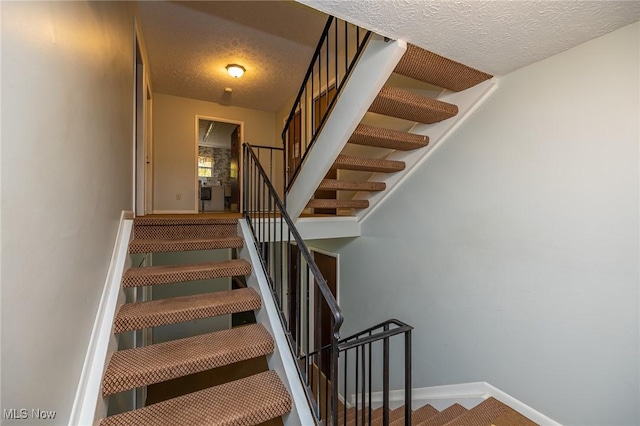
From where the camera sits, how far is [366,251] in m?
3.30

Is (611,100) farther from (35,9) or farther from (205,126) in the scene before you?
(205,126)

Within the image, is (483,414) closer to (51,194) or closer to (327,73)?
(51,194)

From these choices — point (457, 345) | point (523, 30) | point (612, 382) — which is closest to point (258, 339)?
point (457, 345)

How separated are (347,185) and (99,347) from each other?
2052mm

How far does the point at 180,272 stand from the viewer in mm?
2006

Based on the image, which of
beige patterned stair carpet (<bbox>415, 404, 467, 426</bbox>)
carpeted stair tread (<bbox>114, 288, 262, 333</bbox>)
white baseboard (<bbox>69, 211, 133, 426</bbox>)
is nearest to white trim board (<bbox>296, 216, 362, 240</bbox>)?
carpeted stair tread (<bbox>114, 288, 262, 333</bbox>)

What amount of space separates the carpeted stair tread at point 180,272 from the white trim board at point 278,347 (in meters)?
0.10

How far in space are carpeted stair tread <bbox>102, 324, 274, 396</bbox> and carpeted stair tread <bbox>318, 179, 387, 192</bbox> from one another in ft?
4.38

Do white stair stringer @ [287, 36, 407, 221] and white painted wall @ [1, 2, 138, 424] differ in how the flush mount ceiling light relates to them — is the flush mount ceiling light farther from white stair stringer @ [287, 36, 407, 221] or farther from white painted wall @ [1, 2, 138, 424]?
white painted wall @ [1, 2, 138, 424]

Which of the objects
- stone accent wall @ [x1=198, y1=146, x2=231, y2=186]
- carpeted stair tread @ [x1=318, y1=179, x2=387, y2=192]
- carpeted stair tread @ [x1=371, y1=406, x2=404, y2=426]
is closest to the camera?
carpeted stair tread @ [x1=371, y1=406, x2=404, y2=426]

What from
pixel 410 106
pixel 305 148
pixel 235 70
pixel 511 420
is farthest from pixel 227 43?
pixel 511 420

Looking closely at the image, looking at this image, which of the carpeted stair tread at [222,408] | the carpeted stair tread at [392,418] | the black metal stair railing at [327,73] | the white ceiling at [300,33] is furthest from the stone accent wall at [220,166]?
the carpeted stair tread at [222,408]

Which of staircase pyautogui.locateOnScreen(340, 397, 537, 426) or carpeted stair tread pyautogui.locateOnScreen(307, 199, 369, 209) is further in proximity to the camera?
carpeted stair tread pyautogui.locateOnScreen(307, 199, 369, 209)

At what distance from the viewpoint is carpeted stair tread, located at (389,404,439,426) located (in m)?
2.19
